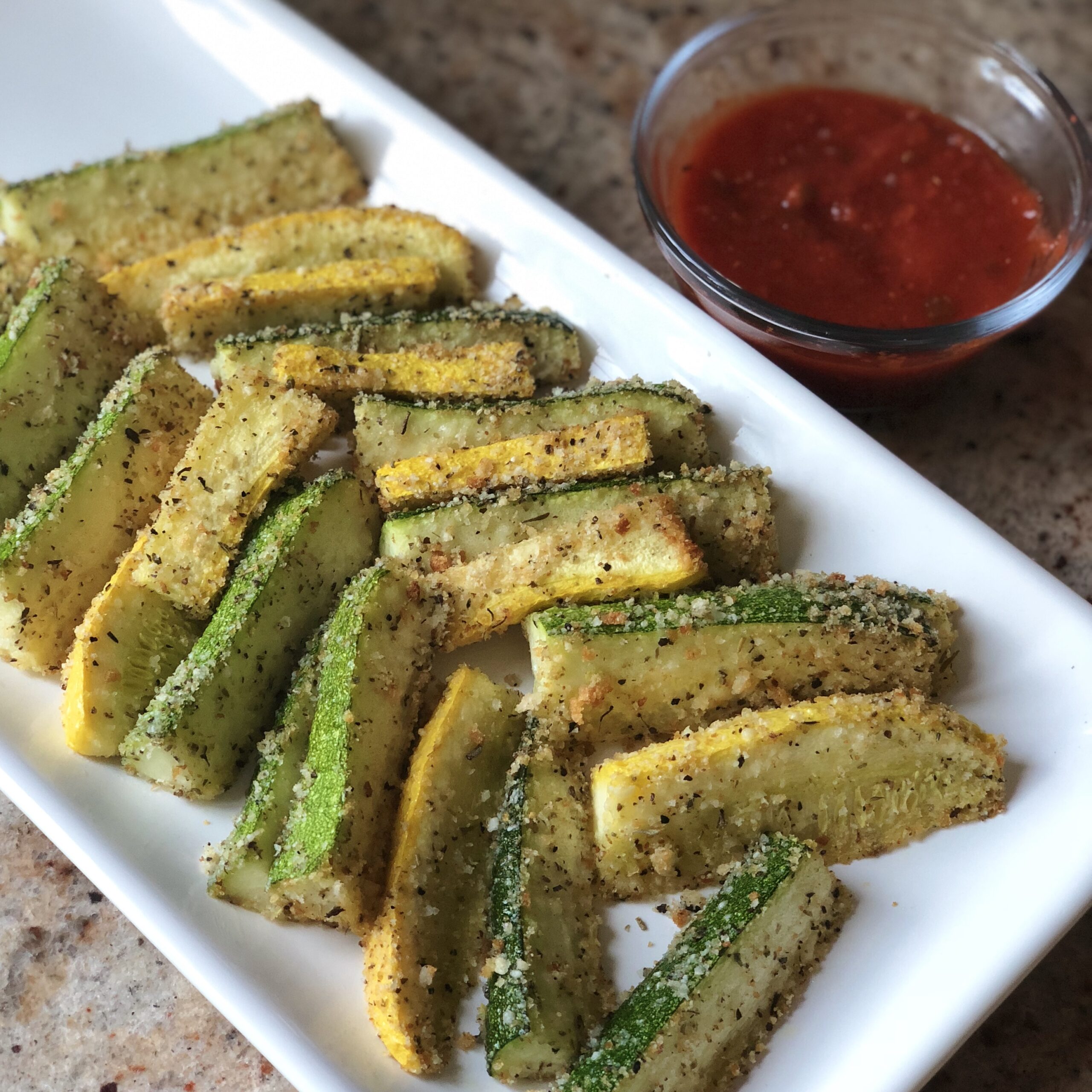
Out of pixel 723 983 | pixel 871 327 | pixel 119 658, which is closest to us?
pixel 723 983

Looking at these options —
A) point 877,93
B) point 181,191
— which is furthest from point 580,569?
point 877,93

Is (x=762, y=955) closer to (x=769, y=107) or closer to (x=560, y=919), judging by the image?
(x=560, y=919)

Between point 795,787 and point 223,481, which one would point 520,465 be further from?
point 795,787

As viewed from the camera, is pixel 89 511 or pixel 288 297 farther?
pixel 288 297

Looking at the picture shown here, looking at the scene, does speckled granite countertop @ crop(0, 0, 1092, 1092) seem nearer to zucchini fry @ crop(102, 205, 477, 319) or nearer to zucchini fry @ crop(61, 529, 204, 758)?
zucchini fry @ crop(61, 529, 204, 758)

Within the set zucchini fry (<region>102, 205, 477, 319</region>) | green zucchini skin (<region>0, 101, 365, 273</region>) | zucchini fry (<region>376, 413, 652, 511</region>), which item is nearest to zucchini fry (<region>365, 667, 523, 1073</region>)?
zucchini fry (<region>376, 413, 652, 511</region>)

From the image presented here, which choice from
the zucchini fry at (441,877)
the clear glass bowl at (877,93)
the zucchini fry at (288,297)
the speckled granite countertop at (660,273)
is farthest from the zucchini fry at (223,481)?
the clear glass bowl at (877,93)
